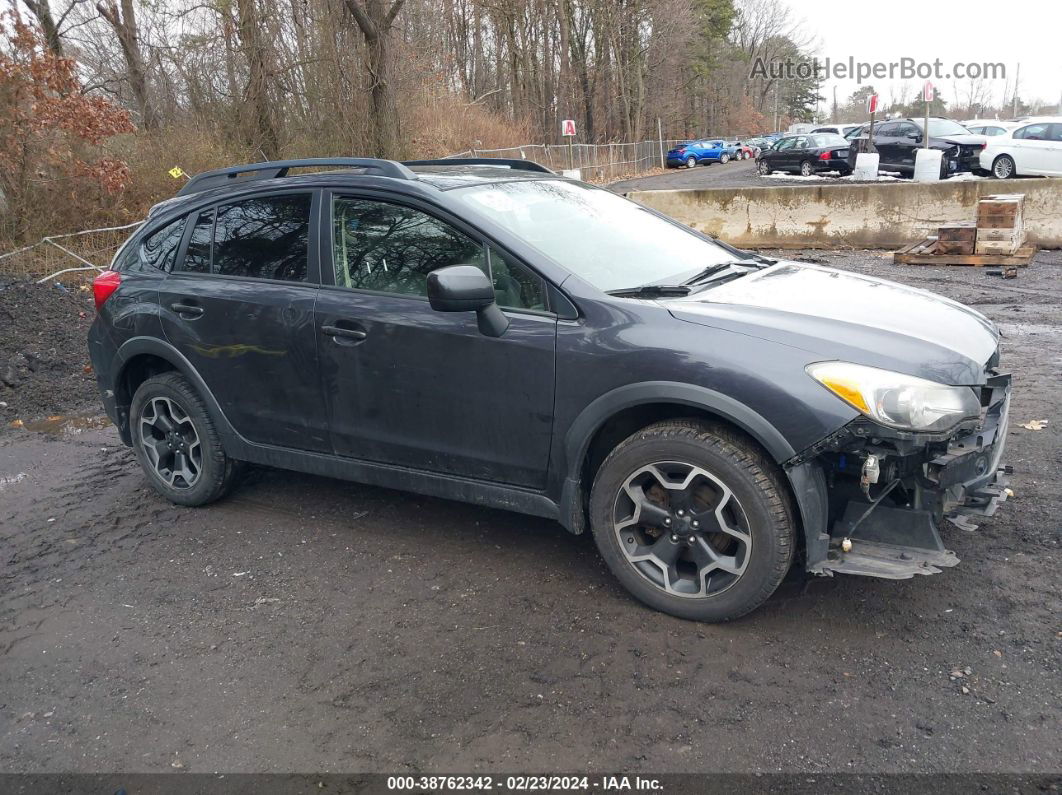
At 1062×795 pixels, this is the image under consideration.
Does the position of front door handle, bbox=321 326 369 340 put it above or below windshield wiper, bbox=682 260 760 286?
below

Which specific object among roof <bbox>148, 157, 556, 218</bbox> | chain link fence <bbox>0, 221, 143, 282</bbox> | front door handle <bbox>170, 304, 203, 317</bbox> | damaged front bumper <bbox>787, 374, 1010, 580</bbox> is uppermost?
roof <bbox>148, 157, 556, 218</bbox>

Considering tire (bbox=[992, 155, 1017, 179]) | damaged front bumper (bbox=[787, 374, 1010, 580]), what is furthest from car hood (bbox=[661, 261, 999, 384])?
tire (bbox=[992, 155, 1017, 179])

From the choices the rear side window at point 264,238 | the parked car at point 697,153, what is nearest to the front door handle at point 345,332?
the rear side window at point 264,238

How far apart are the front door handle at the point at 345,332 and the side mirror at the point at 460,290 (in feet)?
1.97

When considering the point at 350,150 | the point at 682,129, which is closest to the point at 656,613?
the point at 350,150

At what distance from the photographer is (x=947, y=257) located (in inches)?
453

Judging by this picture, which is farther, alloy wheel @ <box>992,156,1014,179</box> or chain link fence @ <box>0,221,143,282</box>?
alloy wheel @ <box>992,156,1014,179</box>

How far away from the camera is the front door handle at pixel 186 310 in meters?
4.66

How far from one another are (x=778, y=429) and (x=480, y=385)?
1.30 m

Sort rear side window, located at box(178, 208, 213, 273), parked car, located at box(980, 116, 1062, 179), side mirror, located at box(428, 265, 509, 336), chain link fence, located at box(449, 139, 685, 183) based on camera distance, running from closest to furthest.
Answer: side mirror, located at box(428, 265, 509, 336) < rear side window, located at box(178, 208, 213, 273) < parked car, located at box(980, 116, 1062, 179) < chain link fence, located at box(449, 139, 685, 183)

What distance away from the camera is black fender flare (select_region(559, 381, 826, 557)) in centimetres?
320

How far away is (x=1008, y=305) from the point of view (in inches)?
356

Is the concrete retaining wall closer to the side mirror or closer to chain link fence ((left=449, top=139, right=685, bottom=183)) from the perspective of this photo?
the side mirror

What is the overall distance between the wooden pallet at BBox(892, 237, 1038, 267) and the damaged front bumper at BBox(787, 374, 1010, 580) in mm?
9064
